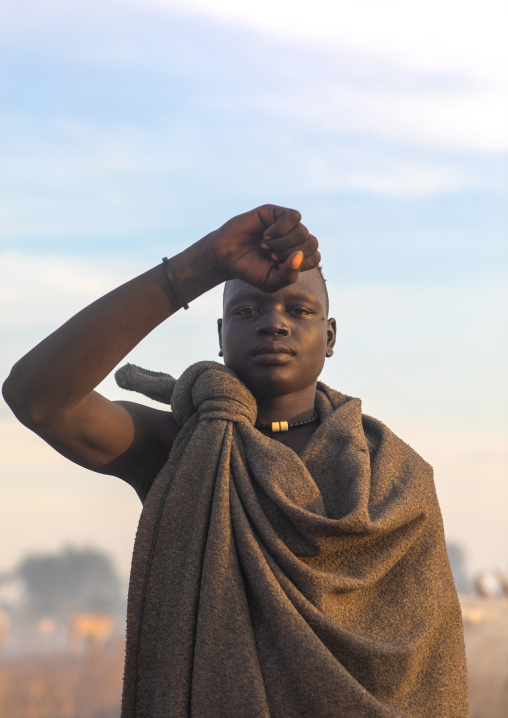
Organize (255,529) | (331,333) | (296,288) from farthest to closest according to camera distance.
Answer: (331,333) < (296,288) < (255,529)

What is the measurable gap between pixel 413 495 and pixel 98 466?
108 centimetres

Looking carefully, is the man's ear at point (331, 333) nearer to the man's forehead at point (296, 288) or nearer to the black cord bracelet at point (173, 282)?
the man's forehead at point (296, 288)

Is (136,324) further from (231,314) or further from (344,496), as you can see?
(344,496)

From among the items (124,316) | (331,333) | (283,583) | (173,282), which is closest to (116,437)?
(124,316)

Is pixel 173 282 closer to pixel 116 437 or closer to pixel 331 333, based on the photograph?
pixel 116 437

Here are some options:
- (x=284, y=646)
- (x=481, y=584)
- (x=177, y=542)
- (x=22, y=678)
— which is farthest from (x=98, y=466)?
(x=22, y=678)

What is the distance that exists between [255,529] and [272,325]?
0.71 m

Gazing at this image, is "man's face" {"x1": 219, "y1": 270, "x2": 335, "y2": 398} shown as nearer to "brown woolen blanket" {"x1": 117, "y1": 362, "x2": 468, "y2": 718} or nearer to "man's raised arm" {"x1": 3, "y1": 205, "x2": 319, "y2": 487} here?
"brown woolen blanket" {"x1": 117, "y1": 362, "x2": 468, "y2": 718}

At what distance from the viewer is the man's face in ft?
10.3

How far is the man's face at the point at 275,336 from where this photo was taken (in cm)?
315

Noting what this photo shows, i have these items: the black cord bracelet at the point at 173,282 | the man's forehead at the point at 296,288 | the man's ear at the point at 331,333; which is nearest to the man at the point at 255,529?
the black cord bracelet at the point at 173,282

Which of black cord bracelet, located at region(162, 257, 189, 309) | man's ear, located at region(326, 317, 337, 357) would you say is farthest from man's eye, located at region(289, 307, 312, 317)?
black cord bracelet, located at region(162, 257, 189, 309)

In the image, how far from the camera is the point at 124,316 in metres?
2.85

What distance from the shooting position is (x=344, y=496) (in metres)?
2.98
